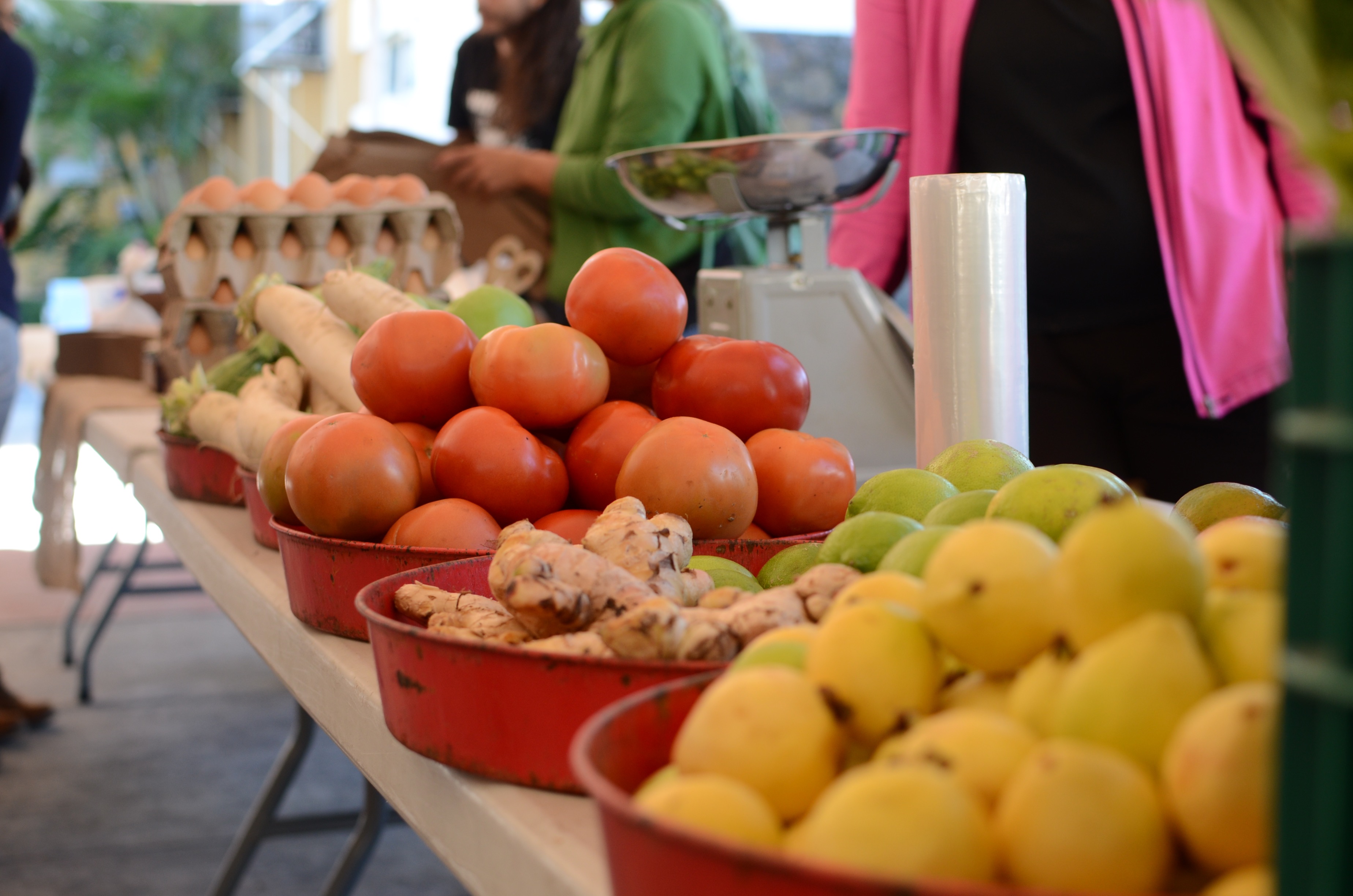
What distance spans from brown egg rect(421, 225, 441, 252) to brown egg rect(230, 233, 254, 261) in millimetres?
283

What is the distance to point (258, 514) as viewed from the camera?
Answer: 4.14 feet

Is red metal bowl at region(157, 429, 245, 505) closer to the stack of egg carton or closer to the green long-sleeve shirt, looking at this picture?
the stack of egg carton

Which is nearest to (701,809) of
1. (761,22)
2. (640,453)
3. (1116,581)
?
(1116,581)

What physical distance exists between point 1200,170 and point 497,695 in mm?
1329

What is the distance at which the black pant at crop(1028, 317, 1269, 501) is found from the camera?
5.52 feet

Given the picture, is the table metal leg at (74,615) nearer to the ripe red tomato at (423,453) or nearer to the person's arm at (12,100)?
the person's arm at (12,100)

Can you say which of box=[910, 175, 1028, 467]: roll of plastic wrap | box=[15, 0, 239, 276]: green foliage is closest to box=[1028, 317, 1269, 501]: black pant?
box=[910, 175, 1028, 467]: roll of plastic wrap

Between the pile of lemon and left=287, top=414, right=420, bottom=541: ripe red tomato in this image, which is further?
→ left=287, top=414, right=420, bottom=541: ripe red tomato

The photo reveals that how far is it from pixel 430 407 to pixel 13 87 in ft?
7.11

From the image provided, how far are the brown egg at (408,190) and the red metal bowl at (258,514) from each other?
0.91 m

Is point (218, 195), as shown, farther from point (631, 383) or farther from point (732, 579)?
point (732, 579)

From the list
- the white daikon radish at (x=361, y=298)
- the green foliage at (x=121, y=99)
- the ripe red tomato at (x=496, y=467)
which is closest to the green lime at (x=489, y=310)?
the white daikon radish at (x=361, y=298)

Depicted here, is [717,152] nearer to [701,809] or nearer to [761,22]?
[701,809]

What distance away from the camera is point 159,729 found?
327 cm
